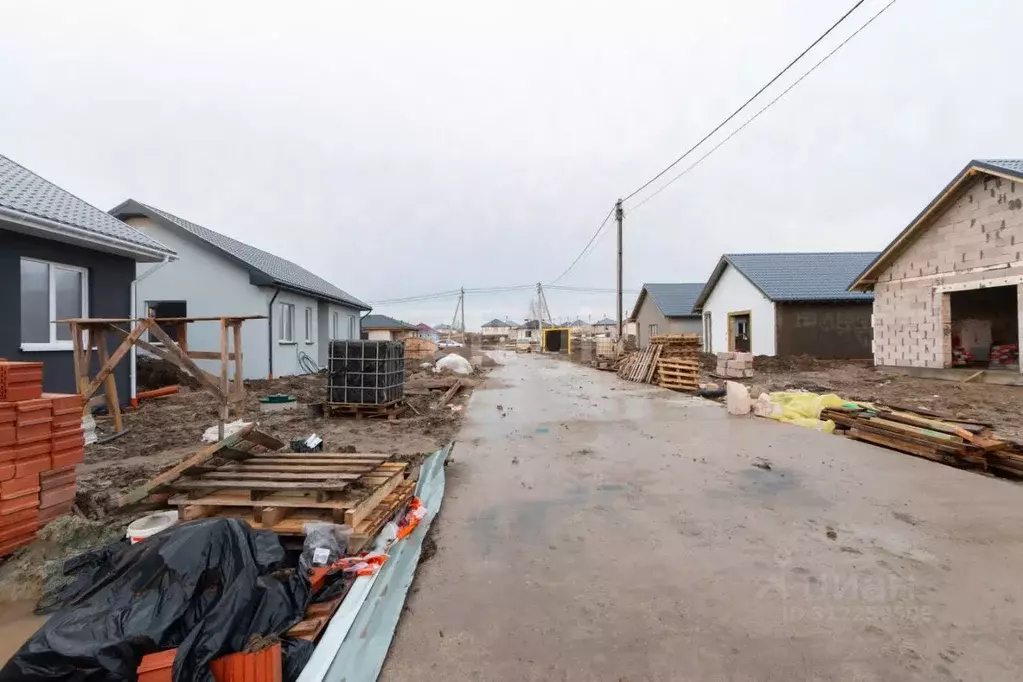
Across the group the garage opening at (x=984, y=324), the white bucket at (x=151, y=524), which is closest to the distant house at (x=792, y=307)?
the garage opening at (x=984, y=324)

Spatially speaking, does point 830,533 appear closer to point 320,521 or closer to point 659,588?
point 659,588

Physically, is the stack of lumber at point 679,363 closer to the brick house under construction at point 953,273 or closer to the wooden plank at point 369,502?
the brick house under construction at point 953,273

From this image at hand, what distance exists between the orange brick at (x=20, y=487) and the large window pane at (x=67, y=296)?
6318 millimetres

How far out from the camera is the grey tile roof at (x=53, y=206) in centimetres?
711

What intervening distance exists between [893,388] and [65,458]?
54.2 ft

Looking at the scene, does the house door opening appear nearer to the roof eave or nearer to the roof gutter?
the roof eave

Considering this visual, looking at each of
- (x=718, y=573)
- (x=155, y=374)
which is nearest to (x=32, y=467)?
(x=718, y=573)

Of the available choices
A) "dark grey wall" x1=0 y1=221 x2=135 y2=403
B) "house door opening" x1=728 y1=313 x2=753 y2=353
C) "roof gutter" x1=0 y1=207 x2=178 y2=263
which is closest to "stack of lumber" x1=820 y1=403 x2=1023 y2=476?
"roof gutter" x1=0 y1=207 x2=178 y2=263

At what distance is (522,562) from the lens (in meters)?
3.61

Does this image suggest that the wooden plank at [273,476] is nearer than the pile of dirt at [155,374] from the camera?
Yes

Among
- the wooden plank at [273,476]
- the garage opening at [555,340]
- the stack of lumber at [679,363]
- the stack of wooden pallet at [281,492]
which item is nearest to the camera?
the stack of wooden pallet at [281,492]

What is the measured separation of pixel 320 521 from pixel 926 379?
1708cm

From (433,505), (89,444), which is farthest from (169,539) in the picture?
(89,444)

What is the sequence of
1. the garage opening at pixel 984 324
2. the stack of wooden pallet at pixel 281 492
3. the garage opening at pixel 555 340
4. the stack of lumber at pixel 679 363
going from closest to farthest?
the stack of wooden pallet at pixel 281 492
the stack of lumber at pixel 679 363
the garage opening at pixel 984 324
the garage opening at pixel 555 340
